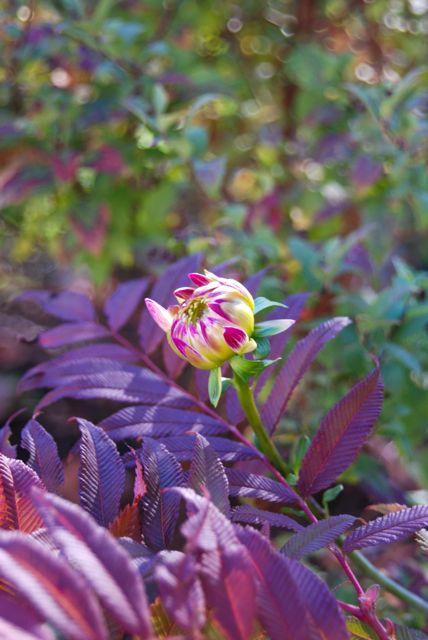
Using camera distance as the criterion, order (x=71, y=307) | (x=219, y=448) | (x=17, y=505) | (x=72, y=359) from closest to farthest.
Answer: (x=17, y=505) → (x=219, y=448) → (x=72, y=359) → (x=71, y=307)

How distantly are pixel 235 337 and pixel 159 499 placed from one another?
0.11 metres

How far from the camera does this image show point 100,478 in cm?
45

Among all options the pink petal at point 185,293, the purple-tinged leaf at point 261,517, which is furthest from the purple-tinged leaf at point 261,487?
the pink petal at point 185,293

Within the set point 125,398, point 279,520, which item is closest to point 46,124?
point 125,398

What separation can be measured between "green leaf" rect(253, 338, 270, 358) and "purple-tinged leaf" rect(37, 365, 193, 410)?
0.12m

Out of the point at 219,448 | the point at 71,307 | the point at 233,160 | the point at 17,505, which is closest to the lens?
the point at 17,505

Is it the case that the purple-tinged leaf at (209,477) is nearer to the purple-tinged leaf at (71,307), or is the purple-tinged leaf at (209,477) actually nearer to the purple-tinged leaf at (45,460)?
the purple-tinged leaf at (45,460)

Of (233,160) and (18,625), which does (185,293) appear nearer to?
(18,625)

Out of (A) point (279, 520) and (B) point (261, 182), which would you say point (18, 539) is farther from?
(B) point (261, 182)

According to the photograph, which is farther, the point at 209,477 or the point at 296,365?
the point at 296,365

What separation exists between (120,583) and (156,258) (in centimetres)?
81

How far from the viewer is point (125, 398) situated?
583 mm

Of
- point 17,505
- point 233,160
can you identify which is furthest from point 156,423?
point 233,160

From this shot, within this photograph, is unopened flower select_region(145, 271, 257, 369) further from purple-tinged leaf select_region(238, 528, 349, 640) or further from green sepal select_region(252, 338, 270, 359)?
purple-tinged leaf select_region(238, 528, 349, 640)
